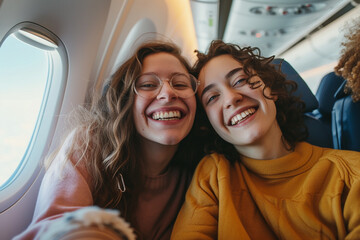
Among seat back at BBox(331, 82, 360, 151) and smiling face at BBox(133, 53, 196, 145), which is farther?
seat back at BBox(331, 82, 360, 151)

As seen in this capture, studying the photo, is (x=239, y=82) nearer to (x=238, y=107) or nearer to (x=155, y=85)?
(x=238, y=107)

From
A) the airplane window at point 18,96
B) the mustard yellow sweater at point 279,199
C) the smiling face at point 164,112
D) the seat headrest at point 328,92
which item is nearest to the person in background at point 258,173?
the mustard yellow sweater at point 279,199

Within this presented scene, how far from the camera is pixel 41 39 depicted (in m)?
1.04

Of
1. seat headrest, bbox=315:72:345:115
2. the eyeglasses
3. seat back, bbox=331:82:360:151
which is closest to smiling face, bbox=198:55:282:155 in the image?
the eyeglasses

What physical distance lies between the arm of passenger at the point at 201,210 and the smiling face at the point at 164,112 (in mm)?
217

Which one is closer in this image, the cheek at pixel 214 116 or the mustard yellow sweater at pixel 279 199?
the mustard yellow sweater at pixel 279 199

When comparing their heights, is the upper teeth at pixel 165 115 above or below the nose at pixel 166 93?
below

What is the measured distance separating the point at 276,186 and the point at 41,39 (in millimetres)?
1319

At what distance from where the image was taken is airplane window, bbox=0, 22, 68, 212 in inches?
44.4

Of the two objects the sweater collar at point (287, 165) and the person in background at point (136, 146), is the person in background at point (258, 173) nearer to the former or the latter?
the sweater collar at point (287, 165)

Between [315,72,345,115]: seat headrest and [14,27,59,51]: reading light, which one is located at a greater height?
[14,27,59,51]: reading light

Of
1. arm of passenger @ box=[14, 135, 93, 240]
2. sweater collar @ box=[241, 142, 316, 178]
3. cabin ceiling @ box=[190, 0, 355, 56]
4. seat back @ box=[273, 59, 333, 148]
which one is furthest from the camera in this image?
cabin ceiling @ box=[190, 0, 355, 56]

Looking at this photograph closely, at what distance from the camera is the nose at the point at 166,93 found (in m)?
1.00

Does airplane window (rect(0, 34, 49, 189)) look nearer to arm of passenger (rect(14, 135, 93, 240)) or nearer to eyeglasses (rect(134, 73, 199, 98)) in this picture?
arm of passenger (rect(14, 135, 93, 240))
